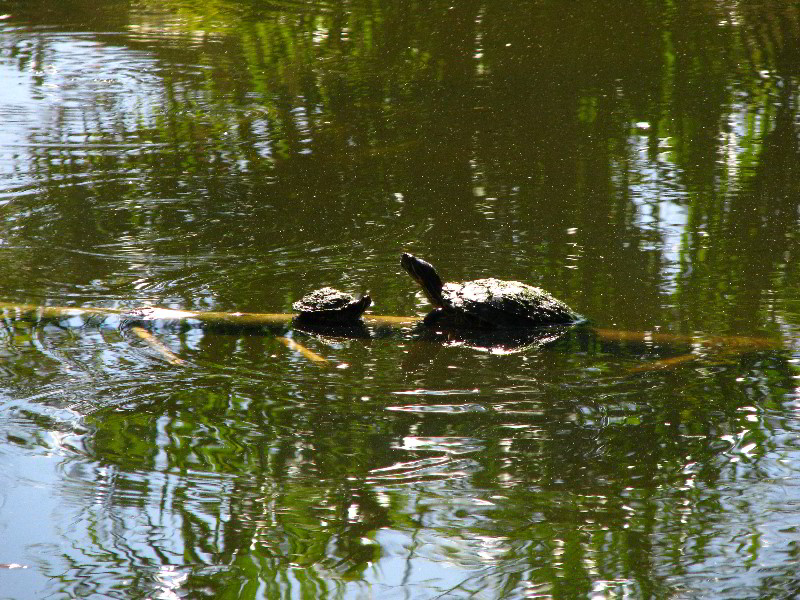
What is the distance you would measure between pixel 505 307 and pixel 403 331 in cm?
40

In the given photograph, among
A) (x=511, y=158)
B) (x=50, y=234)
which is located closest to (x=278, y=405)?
(x=50, y=234)

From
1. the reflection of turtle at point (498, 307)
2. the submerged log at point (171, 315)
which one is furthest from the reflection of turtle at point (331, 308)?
the reflection of turtle at point (498, 307)

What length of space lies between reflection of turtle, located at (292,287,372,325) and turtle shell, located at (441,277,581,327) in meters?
0.34

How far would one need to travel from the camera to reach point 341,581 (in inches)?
82.4

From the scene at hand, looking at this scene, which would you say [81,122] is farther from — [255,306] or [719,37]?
[719,37]

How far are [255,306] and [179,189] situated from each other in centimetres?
178

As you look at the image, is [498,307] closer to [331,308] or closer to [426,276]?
[426,276]

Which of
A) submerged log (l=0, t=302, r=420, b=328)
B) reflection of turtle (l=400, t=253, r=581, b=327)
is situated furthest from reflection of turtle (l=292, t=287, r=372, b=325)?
reflection of turtle (l=400, t=253, r=581, b=327)

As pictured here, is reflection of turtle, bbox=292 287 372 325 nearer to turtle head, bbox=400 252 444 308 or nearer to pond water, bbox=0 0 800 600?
pond water, bbox=0 0 800 600

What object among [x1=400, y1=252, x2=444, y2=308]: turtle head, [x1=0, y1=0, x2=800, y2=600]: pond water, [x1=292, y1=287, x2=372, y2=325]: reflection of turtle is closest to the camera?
[x1=0, y1=0, x2=800, y2=600]: pond water

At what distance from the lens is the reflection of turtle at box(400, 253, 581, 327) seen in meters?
3.59

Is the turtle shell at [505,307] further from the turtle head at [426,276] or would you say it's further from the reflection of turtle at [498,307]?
the turtle head at [426,276]

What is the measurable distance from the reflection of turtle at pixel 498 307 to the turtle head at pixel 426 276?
2.0 inches

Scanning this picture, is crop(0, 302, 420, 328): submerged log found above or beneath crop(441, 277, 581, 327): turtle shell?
beneath
